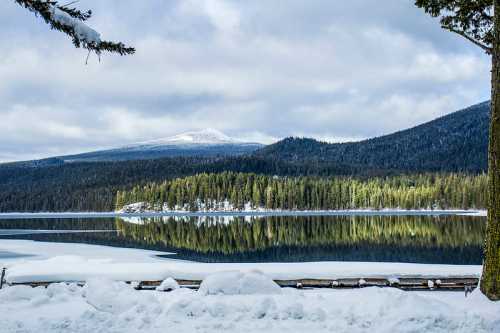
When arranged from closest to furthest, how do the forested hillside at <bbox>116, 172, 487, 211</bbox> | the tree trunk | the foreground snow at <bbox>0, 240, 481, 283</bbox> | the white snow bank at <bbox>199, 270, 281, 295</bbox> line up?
the tree trunk, the white snow bank at <bbox>199, 270, 281, 295</bbox>, the foreground snow at <bbox>0, 240, 481, 283</bbox>, the forested hillside at <bbox>116, 172, 487, 211</bbox>

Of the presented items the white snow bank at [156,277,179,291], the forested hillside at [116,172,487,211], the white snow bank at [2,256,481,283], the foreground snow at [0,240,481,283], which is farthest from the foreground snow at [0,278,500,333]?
the forested hillside at [116,172,487,211]

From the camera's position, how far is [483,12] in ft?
49.8

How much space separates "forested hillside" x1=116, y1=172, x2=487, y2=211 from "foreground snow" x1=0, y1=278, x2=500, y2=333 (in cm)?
15971

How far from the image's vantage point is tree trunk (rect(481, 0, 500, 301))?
42.3ft

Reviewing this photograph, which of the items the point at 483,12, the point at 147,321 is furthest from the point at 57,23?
the point at 483,12

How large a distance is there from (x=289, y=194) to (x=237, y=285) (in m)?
160

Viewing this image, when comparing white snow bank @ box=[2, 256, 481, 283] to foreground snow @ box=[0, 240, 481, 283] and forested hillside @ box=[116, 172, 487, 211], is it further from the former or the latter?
forested hillside @ box=[116, 172, 487, 211]

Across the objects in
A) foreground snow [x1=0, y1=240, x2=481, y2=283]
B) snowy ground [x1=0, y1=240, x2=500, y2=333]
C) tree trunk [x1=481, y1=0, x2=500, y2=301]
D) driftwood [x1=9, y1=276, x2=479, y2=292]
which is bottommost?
foreground snow [x1=0, y1=240, x2=481, y2=283]

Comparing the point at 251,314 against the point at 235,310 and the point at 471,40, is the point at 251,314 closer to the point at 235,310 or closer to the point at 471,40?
the point at 235,310

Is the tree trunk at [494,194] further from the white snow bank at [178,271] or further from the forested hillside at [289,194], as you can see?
the forested hillside at [289,194]

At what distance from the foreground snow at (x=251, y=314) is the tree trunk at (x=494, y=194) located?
55 cm

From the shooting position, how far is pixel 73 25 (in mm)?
9242

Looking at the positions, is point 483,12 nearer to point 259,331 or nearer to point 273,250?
point 259,331

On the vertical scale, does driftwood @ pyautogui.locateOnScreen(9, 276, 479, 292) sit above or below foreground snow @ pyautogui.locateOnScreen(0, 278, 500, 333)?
below
